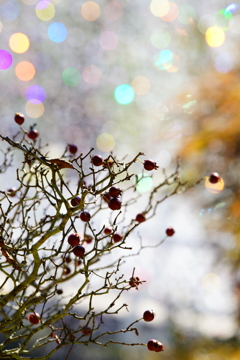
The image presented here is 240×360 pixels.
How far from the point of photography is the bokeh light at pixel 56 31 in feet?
15.1

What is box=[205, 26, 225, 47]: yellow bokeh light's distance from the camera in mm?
3012

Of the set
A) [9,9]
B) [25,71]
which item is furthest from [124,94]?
[9,9]

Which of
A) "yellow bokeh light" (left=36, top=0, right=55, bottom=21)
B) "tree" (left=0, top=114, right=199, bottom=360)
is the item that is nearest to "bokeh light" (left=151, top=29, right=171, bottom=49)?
"yellow bokeh light" (left=36, top=0, right=55, bottom=21)

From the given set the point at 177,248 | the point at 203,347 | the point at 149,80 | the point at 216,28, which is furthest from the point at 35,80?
the point at 203,347

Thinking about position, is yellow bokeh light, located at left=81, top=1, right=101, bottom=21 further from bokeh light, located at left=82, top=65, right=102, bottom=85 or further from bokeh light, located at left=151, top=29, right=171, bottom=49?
bokeh light, located at left=151, top=29, right=171, bottom=49

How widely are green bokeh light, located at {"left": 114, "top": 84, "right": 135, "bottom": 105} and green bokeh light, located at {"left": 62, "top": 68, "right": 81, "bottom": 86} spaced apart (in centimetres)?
71

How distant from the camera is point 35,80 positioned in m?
4.87

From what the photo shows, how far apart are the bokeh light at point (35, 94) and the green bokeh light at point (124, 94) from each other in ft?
3.82

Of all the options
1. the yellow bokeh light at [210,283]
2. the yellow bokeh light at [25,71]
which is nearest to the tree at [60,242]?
the yellow bokeh light at [210,283]

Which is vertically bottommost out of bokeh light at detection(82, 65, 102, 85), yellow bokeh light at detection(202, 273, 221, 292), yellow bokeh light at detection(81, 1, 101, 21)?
yellow bokeh light at detection(202, 273, 221, 292)

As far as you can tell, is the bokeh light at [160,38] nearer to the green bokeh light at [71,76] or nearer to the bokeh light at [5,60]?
the green bokeh light at [71,76]

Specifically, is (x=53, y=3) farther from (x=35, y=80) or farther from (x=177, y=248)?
(x=177, y=248)

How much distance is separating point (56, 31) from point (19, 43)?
0.58 meters

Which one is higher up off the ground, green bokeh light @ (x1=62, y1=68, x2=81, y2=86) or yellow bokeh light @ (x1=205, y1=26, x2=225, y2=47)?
green bokeh light @ (x1=62, y1=68, x2=81, y2=86)
